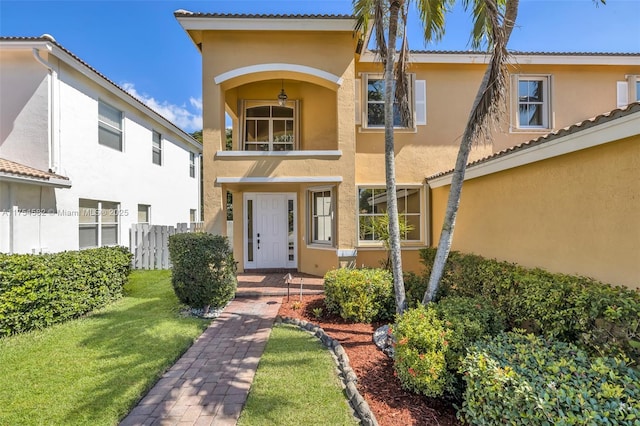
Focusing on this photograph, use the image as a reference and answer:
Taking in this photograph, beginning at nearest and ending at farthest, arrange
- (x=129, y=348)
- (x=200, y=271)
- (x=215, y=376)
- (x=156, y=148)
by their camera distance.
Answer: (x=215, y=376), (x=129, y=348), (x=200, y=271), (x=156, y=148)

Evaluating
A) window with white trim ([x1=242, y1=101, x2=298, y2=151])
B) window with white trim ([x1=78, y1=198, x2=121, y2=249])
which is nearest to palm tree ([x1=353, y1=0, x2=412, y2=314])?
window with white trim ([x1=242, y1=101, x2=298, y2=151])

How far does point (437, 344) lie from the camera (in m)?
4.37

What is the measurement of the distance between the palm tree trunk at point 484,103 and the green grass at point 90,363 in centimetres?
531

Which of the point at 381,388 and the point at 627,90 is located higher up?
the point at 627,90

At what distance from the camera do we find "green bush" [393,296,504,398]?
4184 mm

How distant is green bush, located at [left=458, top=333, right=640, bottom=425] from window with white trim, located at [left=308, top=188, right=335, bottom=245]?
7396 mm

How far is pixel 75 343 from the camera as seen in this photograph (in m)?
5.98

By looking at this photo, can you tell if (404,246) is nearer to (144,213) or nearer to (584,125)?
(584,125)

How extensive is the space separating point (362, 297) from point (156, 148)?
47.3 feet

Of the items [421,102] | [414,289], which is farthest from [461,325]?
[421,102]

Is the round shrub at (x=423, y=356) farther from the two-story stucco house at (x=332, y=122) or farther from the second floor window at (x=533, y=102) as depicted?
the second floor window at (x=533, y=102)

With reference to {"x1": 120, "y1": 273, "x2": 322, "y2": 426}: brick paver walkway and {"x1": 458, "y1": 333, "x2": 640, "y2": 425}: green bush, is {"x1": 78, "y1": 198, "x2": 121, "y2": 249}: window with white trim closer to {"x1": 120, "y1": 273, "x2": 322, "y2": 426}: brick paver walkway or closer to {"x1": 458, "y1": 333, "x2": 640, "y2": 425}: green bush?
{"x1": 120, "y1": 273, "x2": 322, "y2": 426}: brick paver walkway

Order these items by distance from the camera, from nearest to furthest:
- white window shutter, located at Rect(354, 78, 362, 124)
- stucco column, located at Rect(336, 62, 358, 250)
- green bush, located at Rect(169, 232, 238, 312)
Answer: green bush, located at Rect(169, 232, 238, 312) < stucco column, located at Rect(336, 62, 358, 250) < white window shutter, located at Rect(354, 78, 362, 124)

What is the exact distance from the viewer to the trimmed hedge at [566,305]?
12.2 ft
